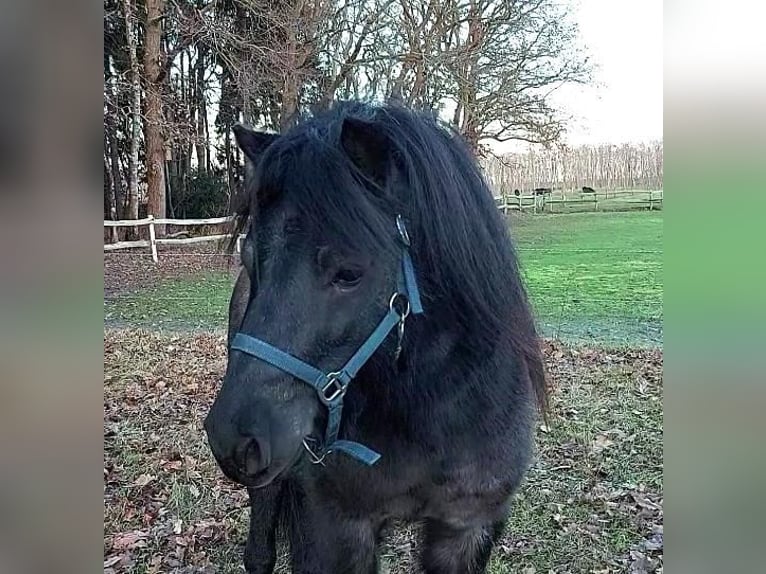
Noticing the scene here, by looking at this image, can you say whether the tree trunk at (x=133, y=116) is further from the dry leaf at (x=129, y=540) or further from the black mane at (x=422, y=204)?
the dry leaf at (x=129, y=540)

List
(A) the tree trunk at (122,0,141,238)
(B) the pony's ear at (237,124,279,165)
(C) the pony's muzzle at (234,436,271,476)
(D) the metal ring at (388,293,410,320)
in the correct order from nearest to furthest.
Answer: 1. (C) the pony's muzzle at (234,436,271,476)
2. (D) the metal ring at (388,293,410,320)
3. (B) the pony's ear at (237,124,279,165)
4. (A) the tree trunk at (122,0,141,238)

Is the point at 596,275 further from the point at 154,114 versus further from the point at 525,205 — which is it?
the point at 154,114

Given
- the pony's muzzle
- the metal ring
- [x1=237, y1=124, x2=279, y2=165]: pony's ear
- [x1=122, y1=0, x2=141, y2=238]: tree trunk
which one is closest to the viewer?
the pony's muzzle

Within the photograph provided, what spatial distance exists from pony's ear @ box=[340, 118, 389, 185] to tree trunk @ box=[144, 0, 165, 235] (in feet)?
1.75

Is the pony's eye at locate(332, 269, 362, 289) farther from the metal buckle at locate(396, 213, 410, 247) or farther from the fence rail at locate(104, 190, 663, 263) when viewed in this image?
the fence rail at locate(104, 190, 663, 263)

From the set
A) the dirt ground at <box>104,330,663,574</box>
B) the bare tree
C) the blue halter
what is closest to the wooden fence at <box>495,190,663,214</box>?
the bare tree

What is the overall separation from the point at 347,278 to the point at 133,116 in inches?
26.1

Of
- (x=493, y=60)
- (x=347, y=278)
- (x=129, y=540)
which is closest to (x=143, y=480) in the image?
(x=129, y=540)

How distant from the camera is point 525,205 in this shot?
3.80 ft

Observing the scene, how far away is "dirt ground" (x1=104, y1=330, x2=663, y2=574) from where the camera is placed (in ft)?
3.92
